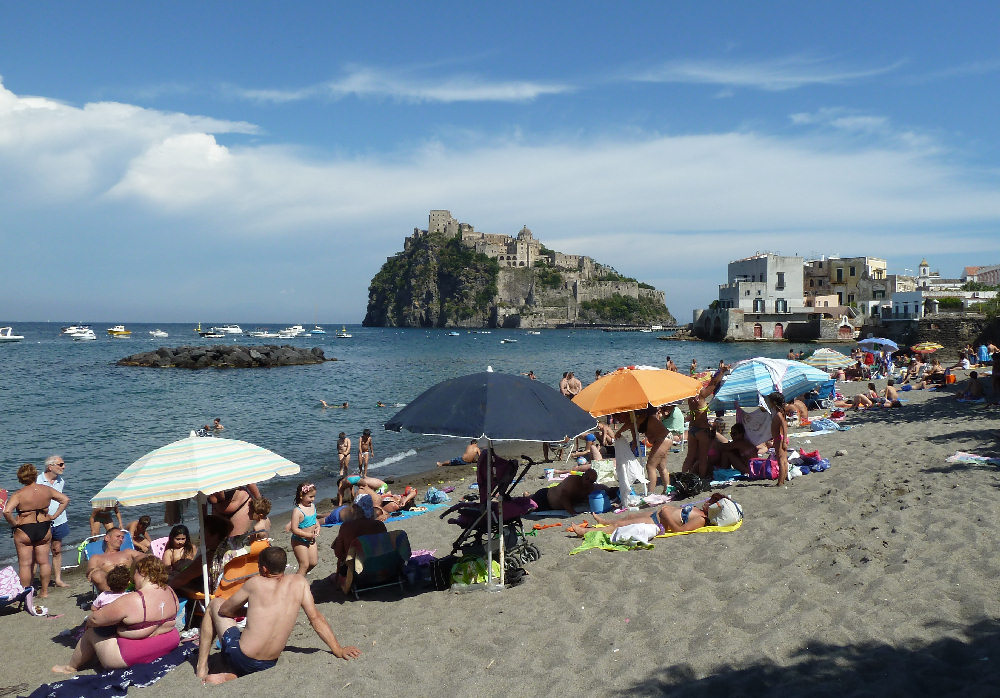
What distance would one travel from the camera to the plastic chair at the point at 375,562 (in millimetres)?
6699

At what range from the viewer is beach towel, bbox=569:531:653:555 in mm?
7078

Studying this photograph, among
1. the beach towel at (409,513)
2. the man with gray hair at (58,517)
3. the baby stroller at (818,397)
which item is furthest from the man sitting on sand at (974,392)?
the man with gray hair at (58,517)

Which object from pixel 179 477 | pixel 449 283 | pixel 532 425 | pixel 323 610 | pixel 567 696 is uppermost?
pixel 449 283

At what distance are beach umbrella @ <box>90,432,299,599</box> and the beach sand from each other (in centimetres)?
138

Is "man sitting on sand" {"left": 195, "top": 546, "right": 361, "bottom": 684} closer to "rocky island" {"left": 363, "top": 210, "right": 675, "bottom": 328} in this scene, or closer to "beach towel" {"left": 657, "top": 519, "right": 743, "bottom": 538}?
"beach towel" {"left": 657, "top": 519, "right": 743, "bottom": 538}

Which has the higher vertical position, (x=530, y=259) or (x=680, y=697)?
(x=530, y=259)

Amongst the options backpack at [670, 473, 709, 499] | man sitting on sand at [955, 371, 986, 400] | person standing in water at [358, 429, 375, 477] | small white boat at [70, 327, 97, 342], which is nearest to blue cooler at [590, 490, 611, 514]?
backpack at [670, 473, 709, 499]

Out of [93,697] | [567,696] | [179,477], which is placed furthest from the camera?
[179,477]

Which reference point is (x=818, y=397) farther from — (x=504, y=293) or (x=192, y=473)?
(x=504, y=293)

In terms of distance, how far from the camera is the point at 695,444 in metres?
10.1

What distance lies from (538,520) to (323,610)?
3449 millimetres

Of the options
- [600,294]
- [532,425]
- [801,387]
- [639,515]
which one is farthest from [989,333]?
[600,294]

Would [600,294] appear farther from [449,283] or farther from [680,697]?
[680,697]

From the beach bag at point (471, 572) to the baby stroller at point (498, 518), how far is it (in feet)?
0.48
